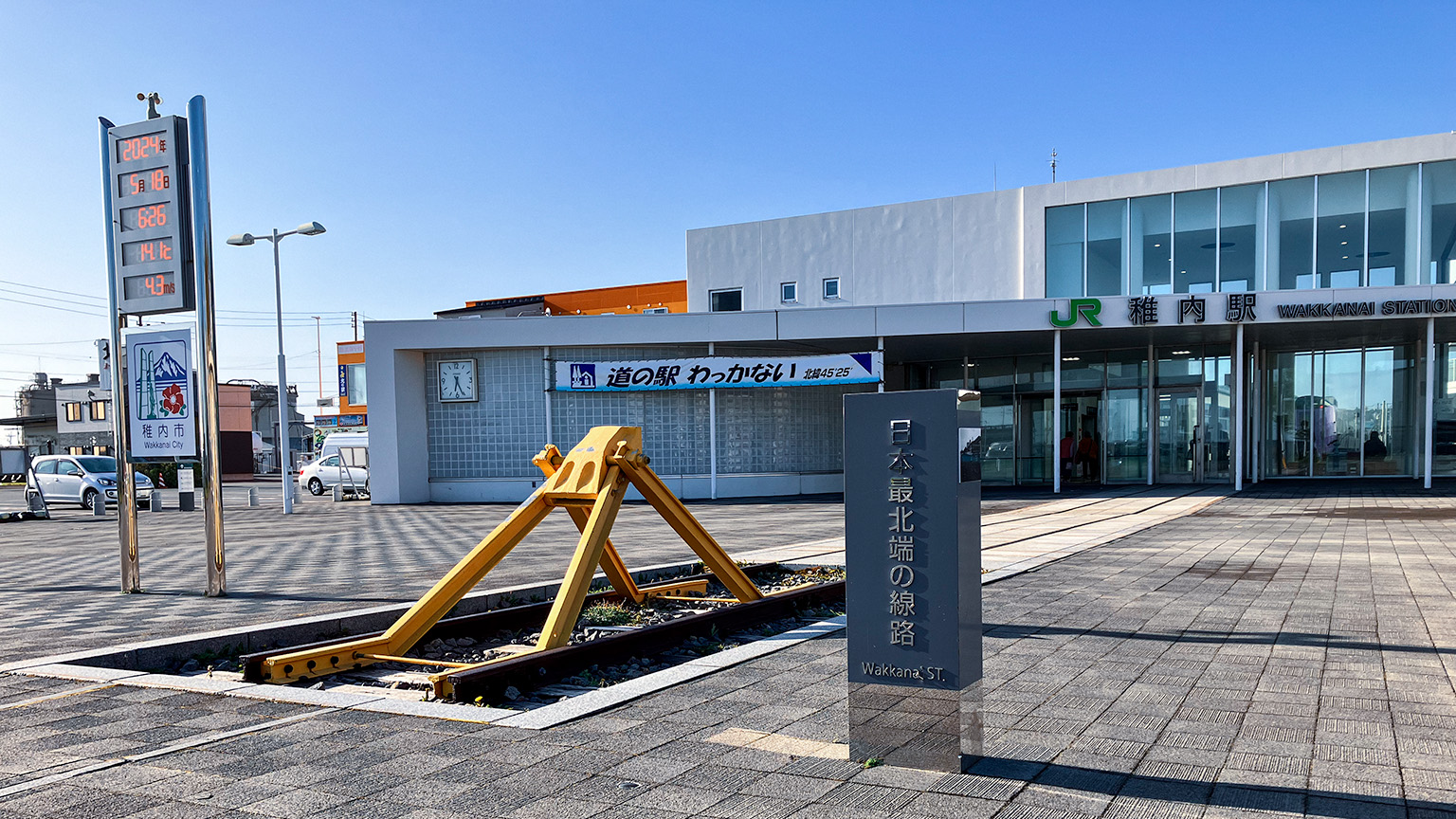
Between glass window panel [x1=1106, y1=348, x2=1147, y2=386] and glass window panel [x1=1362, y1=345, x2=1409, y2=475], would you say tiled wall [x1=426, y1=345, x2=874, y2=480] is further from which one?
glass window panel [x1=1362, y1=345, x2=1409, y2=475]

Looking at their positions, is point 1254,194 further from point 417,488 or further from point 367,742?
point 367,742

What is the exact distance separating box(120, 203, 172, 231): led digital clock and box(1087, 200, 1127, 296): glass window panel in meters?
22.9

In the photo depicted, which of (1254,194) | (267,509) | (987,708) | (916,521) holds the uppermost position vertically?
(1254,194)

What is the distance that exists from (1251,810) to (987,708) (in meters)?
1.49

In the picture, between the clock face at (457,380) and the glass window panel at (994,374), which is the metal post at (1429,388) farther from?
the clock face at (457,380)

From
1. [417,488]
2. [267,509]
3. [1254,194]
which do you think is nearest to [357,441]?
[267,509]

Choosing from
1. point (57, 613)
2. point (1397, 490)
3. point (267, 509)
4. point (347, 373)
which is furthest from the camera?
point (347, 373)

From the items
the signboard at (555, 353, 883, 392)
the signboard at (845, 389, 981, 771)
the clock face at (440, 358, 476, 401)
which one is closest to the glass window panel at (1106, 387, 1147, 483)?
the signboard at (555, 353, 883, 392)

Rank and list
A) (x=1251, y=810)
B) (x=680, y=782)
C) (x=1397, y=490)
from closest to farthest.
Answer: (x=1251, y=810) < (x=680, y=782) < (x=1397, y=490)

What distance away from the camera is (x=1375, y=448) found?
26250 millimetres

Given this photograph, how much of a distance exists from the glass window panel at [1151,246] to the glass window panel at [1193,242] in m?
0.19

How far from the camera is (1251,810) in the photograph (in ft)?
10.6

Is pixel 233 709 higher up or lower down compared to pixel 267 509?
higher up

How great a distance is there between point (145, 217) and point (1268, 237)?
24705mm
